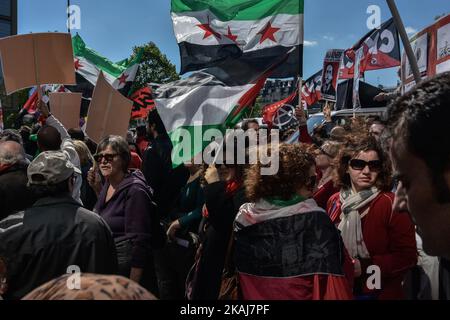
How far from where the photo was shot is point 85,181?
5637 mm

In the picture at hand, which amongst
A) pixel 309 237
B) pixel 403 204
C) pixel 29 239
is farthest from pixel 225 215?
pixel 403 204

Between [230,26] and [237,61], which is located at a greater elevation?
[230,26]

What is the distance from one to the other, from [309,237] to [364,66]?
6475 mm

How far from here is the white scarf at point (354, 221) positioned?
303 centimetres

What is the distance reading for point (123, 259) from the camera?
11.5ft

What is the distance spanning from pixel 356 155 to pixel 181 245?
1.91 metres

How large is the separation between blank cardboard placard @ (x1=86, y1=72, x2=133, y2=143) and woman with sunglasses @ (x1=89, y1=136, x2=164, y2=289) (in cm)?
222

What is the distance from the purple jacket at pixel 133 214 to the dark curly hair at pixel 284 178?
3.33ft

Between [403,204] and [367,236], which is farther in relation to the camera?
[367,236]

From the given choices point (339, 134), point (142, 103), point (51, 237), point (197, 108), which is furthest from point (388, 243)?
point (142, 103)

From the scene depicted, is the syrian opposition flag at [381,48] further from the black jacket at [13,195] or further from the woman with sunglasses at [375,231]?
the black jacket at [13,195]

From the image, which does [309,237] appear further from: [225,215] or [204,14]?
[204,14]

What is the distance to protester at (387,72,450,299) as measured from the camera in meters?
1.41

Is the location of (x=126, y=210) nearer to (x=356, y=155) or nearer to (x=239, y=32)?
(x=356, y=155)
